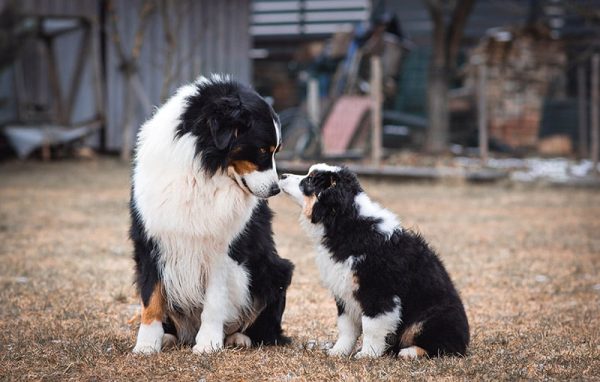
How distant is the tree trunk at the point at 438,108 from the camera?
57.4 feet

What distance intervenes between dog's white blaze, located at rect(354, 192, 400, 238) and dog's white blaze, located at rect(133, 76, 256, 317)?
25.8 inches

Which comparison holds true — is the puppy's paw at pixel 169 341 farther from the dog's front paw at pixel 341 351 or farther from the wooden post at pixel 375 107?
the wooden post at pixel 375 107

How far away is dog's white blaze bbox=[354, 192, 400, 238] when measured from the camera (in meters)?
4.80

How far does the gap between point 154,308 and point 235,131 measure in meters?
1.11

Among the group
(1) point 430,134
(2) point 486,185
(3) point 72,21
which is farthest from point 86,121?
(2) point 486,185

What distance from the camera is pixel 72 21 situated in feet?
64.3

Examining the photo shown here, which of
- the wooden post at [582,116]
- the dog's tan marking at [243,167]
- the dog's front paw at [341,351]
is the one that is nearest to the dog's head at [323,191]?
the dog's tan marking at [243,167]

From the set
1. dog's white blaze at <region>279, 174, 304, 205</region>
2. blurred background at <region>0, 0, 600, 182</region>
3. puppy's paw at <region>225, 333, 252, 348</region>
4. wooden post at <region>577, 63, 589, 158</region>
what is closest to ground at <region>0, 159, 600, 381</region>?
puppy's paw at <region>225, 333, 252, 348</region>

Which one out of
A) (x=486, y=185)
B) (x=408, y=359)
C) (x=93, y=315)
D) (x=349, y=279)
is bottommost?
(x=486, y=185)

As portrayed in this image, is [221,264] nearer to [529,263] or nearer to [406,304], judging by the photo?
[406,304]

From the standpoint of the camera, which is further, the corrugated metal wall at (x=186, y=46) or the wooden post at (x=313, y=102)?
the corrugated metal wall at (x=186, y=46)

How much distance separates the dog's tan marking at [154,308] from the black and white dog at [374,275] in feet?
3.08

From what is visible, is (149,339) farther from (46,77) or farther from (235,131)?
(46,77)

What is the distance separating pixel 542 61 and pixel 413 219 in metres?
8.96
